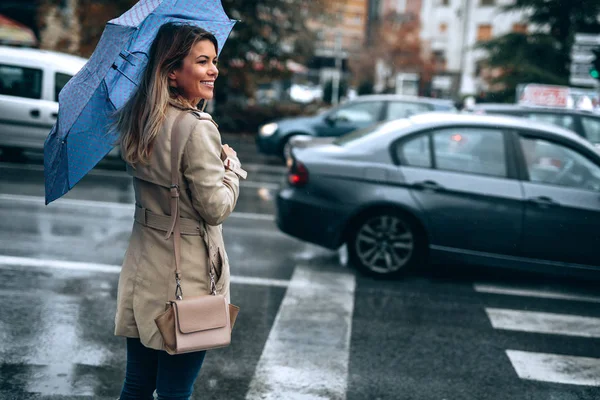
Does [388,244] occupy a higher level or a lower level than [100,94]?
lower

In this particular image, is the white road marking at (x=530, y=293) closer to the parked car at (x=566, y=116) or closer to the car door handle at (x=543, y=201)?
the car door handle at (x=543, y=201)

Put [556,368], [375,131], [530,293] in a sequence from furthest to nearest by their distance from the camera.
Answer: [375,131]
[530,293]
[556,368]

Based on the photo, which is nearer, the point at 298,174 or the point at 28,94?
the point at 298,174

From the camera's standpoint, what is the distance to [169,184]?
261 centimetres

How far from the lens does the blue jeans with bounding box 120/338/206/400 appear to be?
269cm

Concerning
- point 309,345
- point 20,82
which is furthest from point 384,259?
point 20,82

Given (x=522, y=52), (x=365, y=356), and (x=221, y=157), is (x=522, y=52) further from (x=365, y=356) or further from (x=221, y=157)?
(x=221, y=157)

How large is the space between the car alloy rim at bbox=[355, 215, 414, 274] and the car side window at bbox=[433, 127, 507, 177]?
2.29 feet

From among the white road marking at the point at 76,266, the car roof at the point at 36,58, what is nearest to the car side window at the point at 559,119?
the white road marking at the point at 76,266

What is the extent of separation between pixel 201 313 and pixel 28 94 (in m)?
10.8

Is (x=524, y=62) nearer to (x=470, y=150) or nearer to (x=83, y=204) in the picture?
(x=83, y=204)

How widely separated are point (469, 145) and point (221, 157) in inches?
188

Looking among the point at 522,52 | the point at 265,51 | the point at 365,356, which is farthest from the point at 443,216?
the point at 522,52

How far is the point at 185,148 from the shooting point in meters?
2.57
